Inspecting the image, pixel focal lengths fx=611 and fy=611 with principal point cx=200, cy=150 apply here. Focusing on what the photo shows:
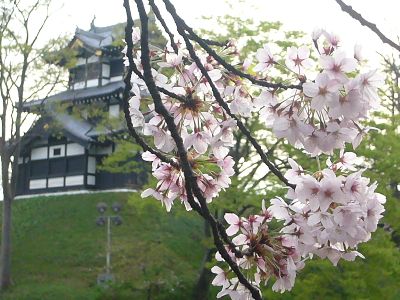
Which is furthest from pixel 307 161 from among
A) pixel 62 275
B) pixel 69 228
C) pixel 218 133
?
pixel 69 228

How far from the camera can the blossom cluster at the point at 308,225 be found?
1714 millimetres

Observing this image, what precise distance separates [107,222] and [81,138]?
4.81 m

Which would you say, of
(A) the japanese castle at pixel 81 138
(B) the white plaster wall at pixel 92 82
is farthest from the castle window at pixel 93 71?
(B) the white plaster wall at pixel 92 82

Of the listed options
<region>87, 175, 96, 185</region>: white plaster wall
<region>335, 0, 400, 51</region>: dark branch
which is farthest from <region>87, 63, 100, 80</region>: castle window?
<region>335, 0, 400, 51</region>: dark branch

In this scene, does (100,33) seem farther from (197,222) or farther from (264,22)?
(264,22)

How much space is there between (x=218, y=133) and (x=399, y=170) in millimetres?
10410

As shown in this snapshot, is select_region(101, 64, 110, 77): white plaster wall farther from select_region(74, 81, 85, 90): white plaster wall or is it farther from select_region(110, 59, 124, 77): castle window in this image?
select_region(74, 81, 85, 90): white plaster wall

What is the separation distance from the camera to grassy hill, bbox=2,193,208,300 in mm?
16891

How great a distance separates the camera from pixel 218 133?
1988 millimetres

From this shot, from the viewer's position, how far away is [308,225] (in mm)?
1821

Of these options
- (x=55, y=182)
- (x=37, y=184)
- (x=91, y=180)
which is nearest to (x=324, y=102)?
(x=91, y=180)

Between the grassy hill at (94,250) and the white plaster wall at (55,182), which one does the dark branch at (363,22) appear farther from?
the white plaster wall at (55,182)

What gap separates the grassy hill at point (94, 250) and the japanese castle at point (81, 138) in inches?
42.7

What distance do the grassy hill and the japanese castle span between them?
3.56 ft
